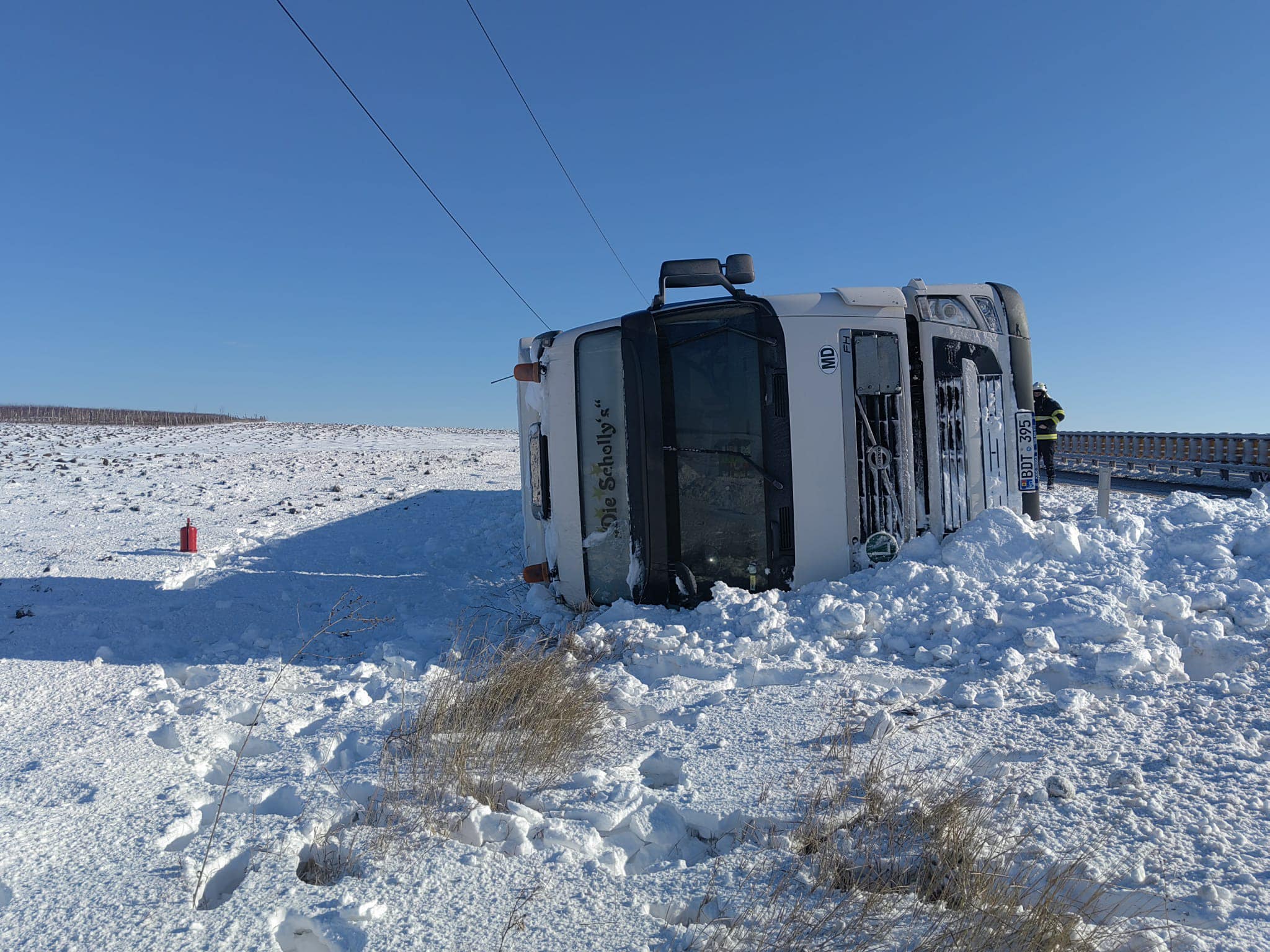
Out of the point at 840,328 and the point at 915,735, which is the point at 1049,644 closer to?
the point at 915,735

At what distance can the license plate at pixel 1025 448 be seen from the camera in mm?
6281

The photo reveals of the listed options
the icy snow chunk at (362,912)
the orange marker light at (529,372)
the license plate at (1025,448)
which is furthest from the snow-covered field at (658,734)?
the orange marker light at (529,372)

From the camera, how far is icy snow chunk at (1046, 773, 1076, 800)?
3.00 metres

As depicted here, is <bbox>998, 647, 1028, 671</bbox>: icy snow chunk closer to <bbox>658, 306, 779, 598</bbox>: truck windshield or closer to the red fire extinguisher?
<bbox>658, 306, 779, 598</bbox>: truck windshield

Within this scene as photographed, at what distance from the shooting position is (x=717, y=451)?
19.6 ft

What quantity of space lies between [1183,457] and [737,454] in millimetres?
20684

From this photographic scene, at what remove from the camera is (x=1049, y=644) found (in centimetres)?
433

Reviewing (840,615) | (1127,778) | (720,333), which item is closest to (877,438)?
(720,333)

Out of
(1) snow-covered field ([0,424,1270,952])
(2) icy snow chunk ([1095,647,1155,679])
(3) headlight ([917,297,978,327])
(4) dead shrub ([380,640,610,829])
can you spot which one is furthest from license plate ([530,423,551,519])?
(2) icy snow chunk ([1095,647,1155,679])

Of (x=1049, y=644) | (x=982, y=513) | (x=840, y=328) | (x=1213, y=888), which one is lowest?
(x=1213, y=888)

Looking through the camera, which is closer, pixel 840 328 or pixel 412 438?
pixel 840 328

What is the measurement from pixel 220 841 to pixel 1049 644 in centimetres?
412

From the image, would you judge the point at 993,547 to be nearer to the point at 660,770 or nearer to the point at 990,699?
the point at 990,699

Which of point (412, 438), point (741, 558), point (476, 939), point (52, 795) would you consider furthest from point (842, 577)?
point (412, 438)
